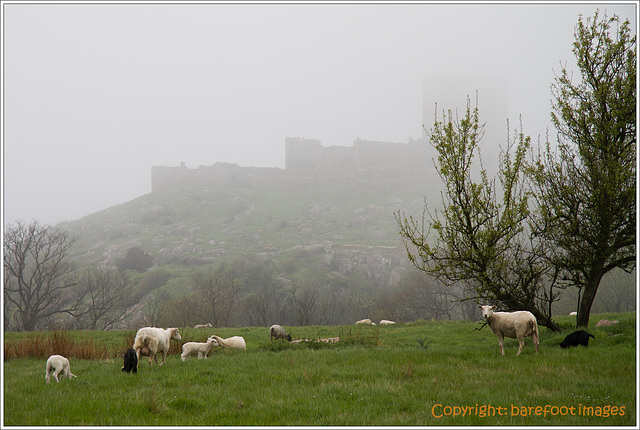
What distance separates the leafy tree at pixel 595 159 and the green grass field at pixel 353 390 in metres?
3.31

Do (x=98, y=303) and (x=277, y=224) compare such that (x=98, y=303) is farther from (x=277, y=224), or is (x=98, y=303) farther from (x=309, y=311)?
(x=277, y=224)

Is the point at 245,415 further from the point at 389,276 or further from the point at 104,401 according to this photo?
the point at 389,276

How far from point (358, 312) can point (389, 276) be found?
79.3 feet

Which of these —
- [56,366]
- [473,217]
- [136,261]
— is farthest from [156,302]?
[473,217]

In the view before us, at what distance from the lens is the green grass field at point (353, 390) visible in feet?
23.2

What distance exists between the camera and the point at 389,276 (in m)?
87.4

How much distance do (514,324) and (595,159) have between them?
752 centimetres

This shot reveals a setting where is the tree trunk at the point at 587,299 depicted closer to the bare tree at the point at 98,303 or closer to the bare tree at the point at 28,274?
the bare tree at the point at 28,274

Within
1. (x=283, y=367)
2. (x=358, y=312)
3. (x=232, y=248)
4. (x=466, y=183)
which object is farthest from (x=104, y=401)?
(x=232, y=248)

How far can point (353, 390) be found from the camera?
8.79m

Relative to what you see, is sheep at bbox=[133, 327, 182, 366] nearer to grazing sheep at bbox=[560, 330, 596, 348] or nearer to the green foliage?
grazing sheep at bbox=[560, 330, 596, 348]

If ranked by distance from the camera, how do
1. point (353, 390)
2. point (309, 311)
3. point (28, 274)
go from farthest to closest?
point (28, 274) → point (309, 311) → point (353, 390)

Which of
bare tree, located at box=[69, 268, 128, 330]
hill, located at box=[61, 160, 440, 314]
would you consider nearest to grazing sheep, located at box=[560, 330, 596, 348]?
bare tree, located at box=[69, 268, 128, 330]

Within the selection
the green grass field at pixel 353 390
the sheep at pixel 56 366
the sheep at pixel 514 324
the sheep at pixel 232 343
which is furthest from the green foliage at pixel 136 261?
the sheep at pixel 514 324
